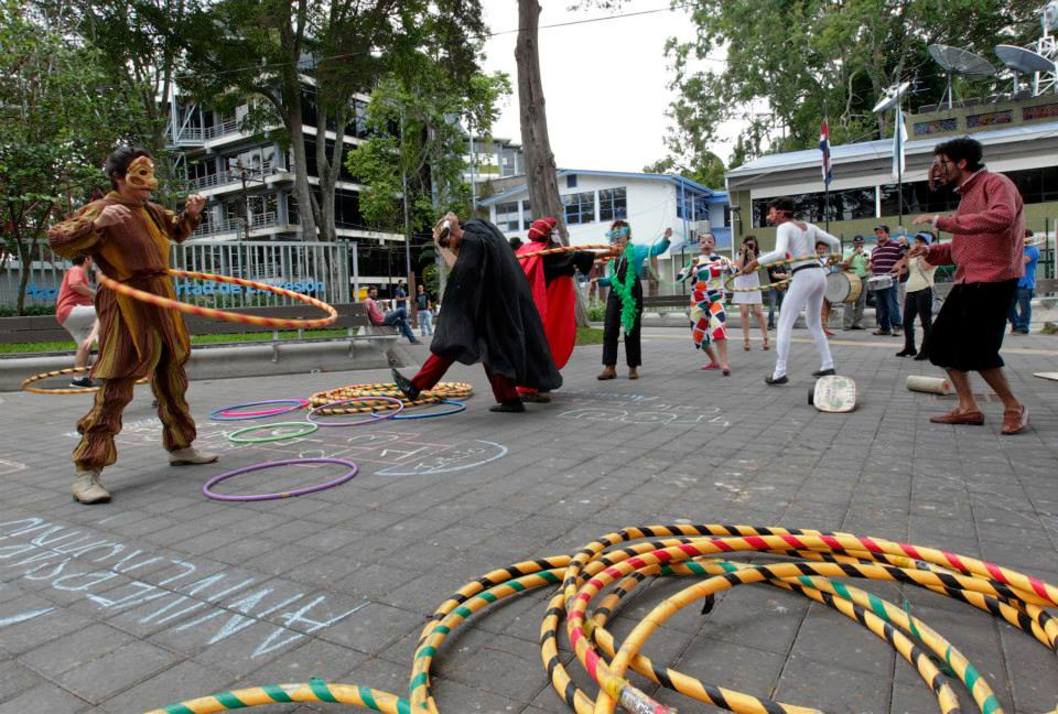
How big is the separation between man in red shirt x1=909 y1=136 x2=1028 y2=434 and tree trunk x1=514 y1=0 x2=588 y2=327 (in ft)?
33.8

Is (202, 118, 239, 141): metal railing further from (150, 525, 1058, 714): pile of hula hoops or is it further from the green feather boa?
(150, 525, 1058, 714): pile of hula hoops

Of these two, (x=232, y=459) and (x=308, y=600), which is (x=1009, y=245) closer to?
(x=308, y=600)

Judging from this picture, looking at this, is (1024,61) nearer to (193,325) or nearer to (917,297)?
(917,297)

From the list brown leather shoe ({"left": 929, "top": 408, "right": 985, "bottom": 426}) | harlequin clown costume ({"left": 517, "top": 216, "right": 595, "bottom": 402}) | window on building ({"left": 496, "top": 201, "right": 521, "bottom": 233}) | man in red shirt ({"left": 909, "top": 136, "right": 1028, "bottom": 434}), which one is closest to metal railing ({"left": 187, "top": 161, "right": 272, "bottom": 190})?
window on building ({"left": 496, "top": 201, "right": 521, "bottom": 233})

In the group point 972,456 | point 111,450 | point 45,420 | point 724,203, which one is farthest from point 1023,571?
point 724,203

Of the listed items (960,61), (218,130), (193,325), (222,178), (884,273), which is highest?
(218,130)

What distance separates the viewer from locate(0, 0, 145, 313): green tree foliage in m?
15.7

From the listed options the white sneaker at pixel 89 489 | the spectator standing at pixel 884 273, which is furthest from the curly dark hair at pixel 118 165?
the spectator standing at pixel 884 273

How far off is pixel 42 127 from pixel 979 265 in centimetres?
1992

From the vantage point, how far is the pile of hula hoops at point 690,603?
1896mm

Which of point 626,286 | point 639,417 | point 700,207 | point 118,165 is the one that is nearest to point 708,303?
point 626,286

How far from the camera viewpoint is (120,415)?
4.71m

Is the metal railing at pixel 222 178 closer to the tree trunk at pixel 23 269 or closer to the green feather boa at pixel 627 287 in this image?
the tree trunk at pixel 23 269

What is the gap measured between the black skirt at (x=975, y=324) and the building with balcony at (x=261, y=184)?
45729 mm
